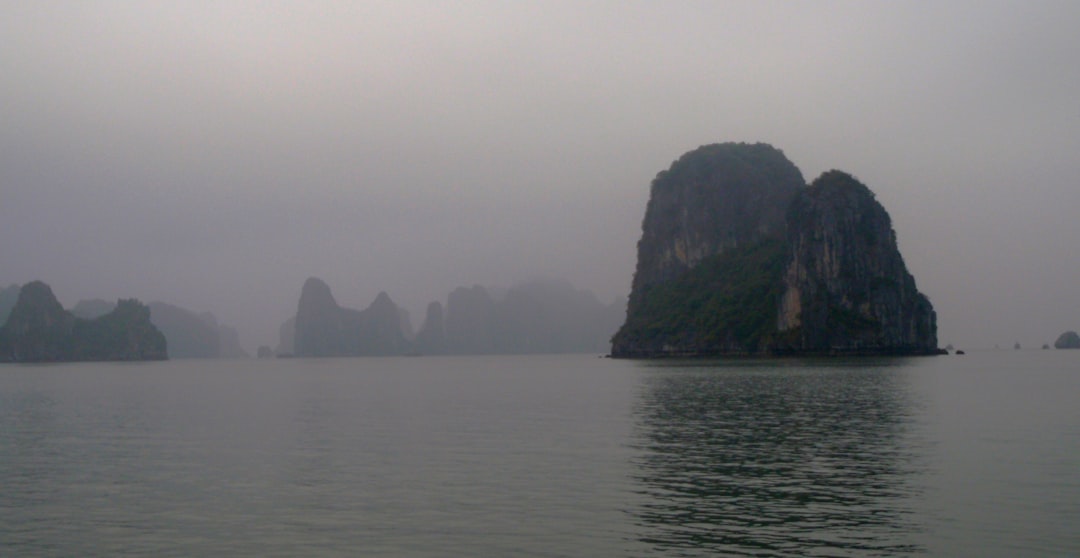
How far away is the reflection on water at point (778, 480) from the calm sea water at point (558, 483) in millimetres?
109

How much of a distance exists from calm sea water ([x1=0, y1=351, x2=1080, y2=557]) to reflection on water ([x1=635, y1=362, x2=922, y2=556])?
11cm

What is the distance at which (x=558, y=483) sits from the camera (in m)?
30.7

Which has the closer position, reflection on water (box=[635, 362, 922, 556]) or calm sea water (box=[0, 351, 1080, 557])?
reflection on water (box=[635, 362, 922, 556])

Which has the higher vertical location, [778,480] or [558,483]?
[778,480]

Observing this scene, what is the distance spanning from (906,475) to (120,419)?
160 feet

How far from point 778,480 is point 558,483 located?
695cm

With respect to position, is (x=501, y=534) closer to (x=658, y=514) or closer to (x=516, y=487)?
(x=658, y=514)

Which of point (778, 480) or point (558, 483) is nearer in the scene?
point (778, 480)

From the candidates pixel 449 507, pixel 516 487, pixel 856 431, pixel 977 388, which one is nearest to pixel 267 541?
pixel 449 507

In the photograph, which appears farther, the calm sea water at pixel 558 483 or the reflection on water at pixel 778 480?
the calm sea water at pixel 558 483

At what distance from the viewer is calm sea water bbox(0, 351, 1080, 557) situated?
22672 mm

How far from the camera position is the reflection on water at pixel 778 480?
22312mm

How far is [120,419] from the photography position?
2416 inches

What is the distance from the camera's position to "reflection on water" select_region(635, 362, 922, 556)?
73.2ft
